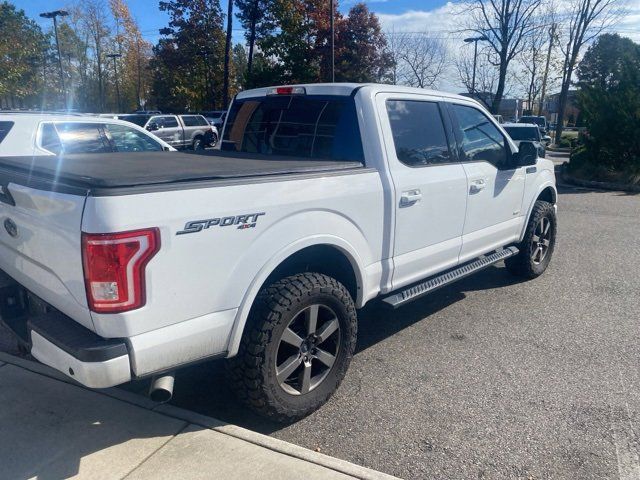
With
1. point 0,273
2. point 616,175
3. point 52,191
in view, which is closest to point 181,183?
point 52,191

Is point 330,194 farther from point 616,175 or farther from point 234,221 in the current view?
point 616,175

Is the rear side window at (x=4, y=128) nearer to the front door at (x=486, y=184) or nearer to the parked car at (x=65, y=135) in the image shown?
the parked car at (x=65, y=135)

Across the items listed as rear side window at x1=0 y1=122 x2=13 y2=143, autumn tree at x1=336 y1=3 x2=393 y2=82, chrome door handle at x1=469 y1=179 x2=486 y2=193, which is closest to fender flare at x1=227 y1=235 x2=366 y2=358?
chrome door handle at x1=469 y1=179 x2=486 y2=193

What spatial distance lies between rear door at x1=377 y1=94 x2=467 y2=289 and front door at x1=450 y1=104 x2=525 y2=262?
6.6 inches

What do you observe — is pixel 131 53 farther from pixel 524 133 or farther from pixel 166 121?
pixel 524 133

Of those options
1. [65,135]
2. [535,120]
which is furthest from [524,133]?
[535,120]

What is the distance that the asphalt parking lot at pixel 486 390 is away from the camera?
2951 mm

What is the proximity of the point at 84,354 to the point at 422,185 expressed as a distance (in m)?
2.49

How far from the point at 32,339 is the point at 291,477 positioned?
1450 mm

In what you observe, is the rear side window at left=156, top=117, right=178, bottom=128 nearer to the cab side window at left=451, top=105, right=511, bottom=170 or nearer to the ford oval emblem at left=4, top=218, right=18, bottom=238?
the cab side window at left=451, top=105, right=511, bottom=170

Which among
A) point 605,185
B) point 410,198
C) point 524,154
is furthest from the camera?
point 605,185

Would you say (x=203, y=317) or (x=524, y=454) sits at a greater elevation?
(x=203, y=317)

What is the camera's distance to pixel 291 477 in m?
2.69

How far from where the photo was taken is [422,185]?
3.89 meters
